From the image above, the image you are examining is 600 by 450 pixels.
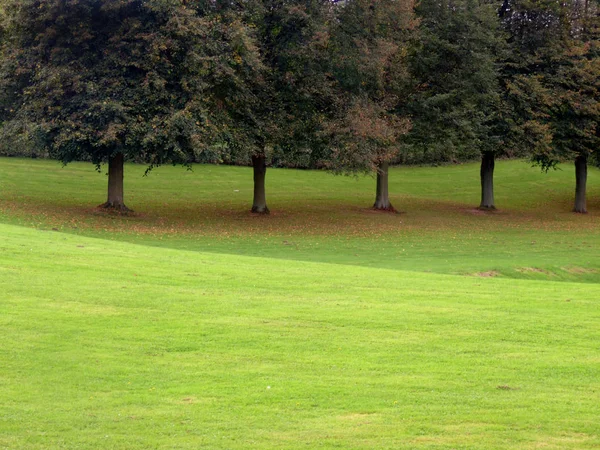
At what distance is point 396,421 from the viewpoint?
7.54 metres

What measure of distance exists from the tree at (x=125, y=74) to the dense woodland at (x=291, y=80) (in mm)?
71

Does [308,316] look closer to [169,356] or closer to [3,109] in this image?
[169,356]

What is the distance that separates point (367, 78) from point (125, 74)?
10.6 meters

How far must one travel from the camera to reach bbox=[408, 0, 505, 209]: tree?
3809 cm

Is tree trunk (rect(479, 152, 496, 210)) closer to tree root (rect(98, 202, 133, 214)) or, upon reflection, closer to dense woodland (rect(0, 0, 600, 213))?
dense woodland (rect(0, 0, 600, 213))

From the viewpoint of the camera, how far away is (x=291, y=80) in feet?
109

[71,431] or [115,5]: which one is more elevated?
[115,5]

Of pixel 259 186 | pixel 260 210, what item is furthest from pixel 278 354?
pixel 259 186

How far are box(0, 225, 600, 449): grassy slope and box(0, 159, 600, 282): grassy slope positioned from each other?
10528mm

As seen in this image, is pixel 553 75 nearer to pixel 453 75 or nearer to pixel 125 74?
pixel 453 75

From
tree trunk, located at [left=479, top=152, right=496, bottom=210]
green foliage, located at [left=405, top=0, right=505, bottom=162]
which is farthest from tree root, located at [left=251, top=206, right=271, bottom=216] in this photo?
tree trunk, located at [left=479, top=152, right=496, bottom=210]

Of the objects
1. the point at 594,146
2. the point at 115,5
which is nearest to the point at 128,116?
the point at 115,5

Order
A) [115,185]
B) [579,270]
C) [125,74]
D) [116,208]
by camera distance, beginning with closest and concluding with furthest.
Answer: [579,270]
[125,74]
[116,208]
[115,185]

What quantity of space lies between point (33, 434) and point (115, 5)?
25.2 meters
